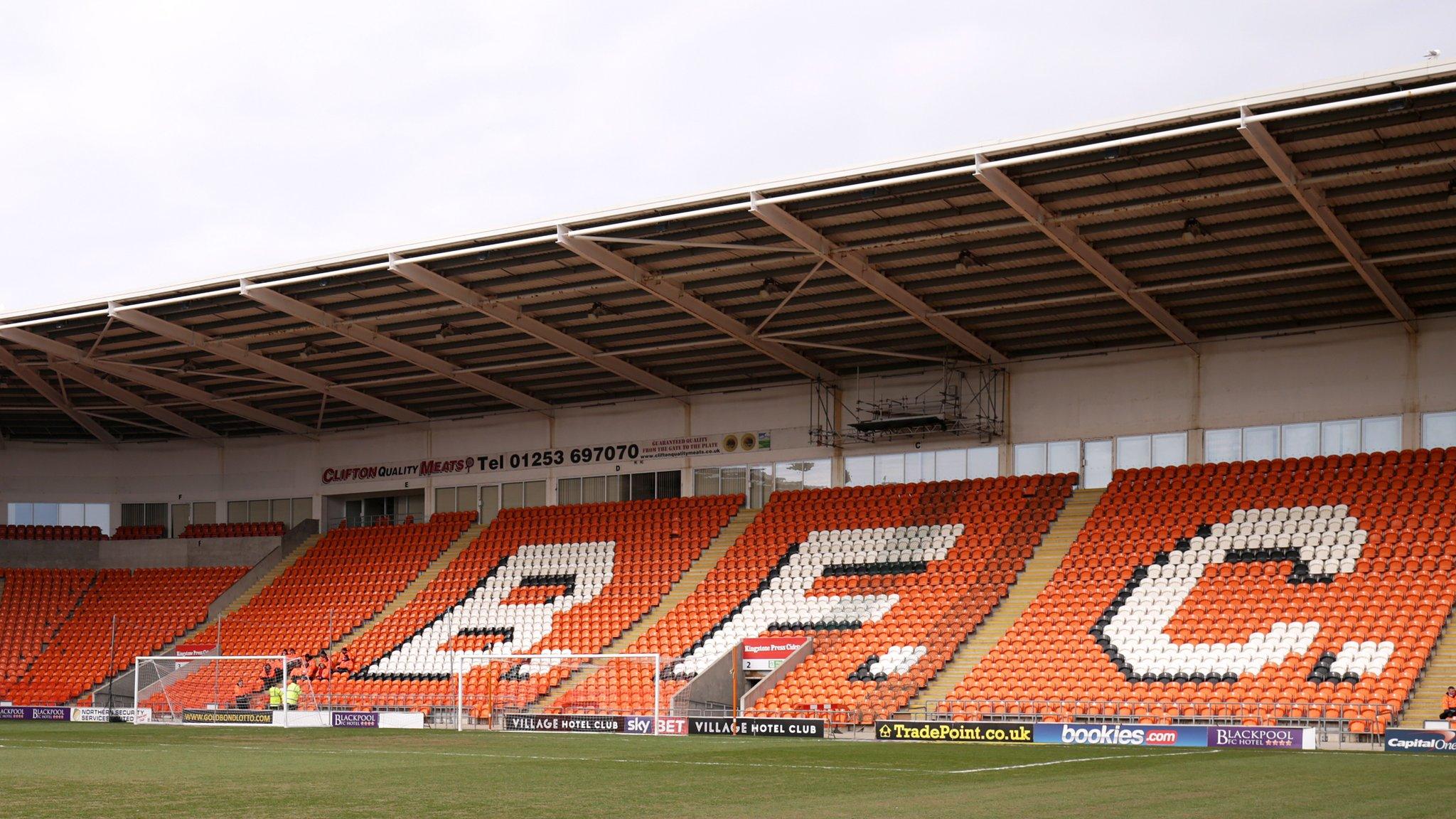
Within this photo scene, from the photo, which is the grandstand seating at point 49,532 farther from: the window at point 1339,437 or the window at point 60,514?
the window at point 1339,437

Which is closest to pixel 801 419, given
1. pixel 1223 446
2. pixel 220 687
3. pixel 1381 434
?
pixel 1223 446

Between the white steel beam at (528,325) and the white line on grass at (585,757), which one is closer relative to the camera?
the white line on grass at (585,757)

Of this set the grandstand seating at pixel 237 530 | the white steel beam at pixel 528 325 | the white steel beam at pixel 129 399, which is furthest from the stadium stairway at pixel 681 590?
the white steel beam at pixel 129 399

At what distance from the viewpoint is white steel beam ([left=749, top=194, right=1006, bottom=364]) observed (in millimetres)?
31547

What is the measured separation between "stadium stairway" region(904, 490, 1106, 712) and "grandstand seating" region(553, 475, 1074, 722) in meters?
0.23

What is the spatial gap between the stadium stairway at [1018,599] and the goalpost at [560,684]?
5863 millimetres

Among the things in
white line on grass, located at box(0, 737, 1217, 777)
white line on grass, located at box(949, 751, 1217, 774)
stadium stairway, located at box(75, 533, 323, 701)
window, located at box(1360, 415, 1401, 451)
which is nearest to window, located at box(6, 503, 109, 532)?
stadium stairway, located at box(75, 533, 323, 701)

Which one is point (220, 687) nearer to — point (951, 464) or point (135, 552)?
point (135, 552)

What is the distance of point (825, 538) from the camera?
136 feet

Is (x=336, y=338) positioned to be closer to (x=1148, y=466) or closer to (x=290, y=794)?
(x=1148, y=466)

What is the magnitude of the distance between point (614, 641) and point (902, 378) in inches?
397

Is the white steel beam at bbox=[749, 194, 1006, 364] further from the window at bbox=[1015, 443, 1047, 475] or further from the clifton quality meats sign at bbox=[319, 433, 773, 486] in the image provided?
the clifton quality meats sign at bbox=[319, 433, 773, 486]

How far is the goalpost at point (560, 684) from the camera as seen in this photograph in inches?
1400

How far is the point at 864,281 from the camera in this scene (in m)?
34.6
